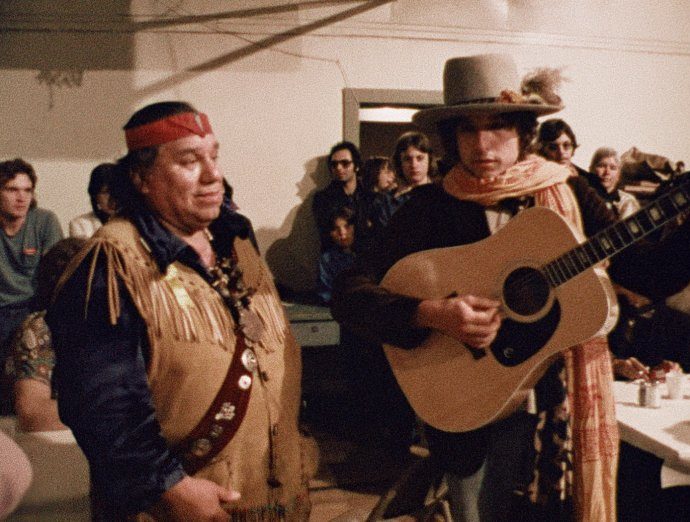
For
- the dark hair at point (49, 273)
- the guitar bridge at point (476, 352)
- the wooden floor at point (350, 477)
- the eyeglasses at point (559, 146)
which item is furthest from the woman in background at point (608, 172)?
the dark hair at point (49, 273)

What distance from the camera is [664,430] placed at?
1.99 meters

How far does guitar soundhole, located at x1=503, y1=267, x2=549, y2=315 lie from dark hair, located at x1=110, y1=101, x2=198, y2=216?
98cm

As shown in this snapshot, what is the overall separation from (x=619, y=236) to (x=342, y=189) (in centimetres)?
391

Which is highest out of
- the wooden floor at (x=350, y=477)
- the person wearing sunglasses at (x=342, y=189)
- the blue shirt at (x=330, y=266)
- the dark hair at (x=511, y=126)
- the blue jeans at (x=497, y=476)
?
the dark hair at (x=511, y=126)

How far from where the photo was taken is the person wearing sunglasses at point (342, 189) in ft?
17.5

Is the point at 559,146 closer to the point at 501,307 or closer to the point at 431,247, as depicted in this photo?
the point at 431,247

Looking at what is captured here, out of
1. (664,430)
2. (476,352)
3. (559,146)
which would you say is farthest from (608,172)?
(476,352)

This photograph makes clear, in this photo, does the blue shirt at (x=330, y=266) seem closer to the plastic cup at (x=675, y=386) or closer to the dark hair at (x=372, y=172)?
the dark hair at (x=372, y=172)

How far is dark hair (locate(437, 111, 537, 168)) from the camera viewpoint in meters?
1.92

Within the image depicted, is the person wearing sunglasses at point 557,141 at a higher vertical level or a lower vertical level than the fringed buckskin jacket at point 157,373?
higher

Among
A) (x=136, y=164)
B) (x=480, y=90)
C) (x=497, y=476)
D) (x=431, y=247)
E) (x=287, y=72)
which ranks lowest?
(x=497, y=476)

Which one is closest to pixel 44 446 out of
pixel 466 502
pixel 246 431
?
pixel 246 431

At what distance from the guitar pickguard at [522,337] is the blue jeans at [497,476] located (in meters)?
0.24

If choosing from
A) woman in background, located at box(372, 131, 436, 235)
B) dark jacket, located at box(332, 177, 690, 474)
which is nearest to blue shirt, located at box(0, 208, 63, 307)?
woman in background, located at box(372, 131, 436, 235)
